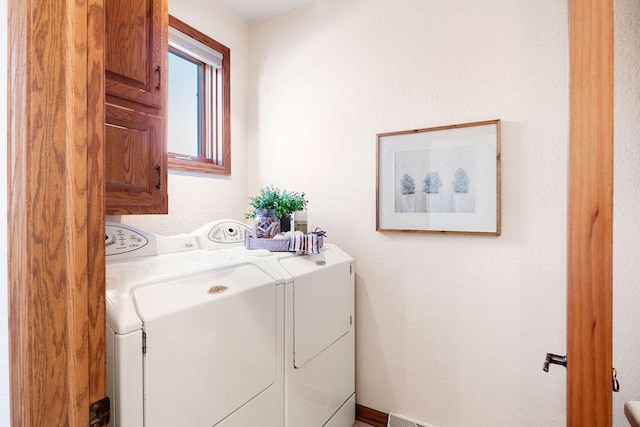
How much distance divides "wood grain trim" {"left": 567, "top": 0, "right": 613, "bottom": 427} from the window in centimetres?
190

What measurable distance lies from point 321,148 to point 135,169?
117cm

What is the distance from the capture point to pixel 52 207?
24.3 inches

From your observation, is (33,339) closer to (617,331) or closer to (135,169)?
(135,169)

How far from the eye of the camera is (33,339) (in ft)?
1.97

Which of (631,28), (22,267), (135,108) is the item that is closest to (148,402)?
(22,267)

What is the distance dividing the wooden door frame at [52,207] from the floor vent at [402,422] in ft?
5.84

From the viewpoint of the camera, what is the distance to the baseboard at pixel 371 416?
2.01 m

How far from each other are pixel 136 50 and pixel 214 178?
3.27 feet

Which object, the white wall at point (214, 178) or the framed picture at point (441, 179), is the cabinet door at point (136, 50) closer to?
the white wall at point (214, 178)

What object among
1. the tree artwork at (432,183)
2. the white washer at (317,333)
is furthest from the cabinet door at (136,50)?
the tree artwork at (432,183)

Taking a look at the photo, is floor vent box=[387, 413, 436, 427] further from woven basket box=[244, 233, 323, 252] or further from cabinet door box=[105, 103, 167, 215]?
cabinet door box=[105, 103, 167, 215]

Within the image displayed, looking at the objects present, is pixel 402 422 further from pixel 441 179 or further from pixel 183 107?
pixel 183 107

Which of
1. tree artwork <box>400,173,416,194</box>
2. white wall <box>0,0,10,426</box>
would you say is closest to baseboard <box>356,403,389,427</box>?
tree artwork <box>400,173,416,194</box>

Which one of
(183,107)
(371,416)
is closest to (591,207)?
(371,416)
